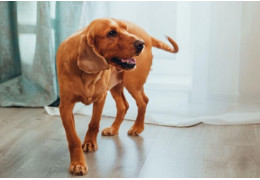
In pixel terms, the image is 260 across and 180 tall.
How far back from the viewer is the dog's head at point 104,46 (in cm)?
172

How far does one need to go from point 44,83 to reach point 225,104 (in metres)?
1.21

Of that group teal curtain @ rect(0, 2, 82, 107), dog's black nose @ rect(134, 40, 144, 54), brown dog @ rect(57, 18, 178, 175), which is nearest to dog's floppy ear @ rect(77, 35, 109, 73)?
brown dog @ rect(57, 18, 178, 175)

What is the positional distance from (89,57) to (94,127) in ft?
1.54

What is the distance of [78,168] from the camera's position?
176 cm

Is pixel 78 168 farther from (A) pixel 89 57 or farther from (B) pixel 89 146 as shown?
(A) pixel 89 57

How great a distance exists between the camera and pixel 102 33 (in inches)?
68.4

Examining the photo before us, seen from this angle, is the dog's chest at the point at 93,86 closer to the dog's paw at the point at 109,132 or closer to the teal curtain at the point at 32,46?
the dog's paw at the point at 109,132

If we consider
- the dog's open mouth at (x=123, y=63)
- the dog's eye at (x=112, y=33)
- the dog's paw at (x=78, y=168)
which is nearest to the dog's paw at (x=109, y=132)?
the dog's paw at (x=78, y=168)

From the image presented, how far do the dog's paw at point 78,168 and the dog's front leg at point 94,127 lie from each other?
24cm

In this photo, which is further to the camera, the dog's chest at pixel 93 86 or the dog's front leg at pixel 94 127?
the dog's front leg at pixel 94 127

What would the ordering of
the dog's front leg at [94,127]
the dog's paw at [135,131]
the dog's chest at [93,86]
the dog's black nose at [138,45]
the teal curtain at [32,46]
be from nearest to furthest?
the dog's black nose at [138,45] → the dog's chest at [93,86] → the dog's front leg at [94,127] → the dog's paw at [135,131] → the teal curtain at [32,46]

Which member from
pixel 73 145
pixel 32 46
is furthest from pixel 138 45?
pixel 32 46

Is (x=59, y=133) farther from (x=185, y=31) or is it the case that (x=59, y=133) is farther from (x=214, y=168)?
(x=185, y=31)

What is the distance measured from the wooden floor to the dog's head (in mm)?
448
